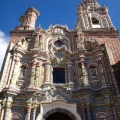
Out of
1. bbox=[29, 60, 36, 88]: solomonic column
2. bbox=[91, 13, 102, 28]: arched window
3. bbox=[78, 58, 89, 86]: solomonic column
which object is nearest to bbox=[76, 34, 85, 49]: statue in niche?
bbox=[78, 58, 89, 86]: solomonic column

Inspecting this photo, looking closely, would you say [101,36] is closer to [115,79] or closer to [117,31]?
[117,31]

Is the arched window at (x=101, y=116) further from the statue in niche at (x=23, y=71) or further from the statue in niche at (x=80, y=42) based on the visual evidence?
the statue in niche at (x=23, y=71)

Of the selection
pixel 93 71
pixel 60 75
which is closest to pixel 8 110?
pixel 60 75

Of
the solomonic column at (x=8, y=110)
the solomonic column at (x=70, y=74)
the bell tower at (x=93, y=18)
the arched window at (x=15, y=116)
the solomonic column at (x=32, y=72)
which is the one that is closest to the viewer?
the solomonic column at (x=8, y=110)

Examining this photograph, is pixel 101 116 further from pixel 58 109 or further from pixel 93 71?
pixel 93 71

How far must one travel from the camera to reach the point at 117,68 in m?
13.7

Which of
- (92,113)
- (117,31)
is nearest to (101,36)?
(117,31)

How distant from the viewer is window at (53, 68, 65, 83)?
14.0m

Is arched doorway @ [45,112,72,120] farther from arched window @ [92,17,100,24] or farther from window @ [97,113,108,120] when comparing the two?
arched window @ [92,17,100,24]

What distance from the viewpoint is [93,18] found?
73.0ft

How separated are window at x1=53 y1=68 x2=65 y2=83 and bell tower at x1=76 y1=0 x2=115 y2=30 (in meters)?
6.58

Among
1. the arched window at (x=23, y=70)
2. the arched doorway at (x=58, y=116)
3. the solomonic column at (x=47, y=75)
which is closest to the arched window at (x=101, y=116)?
the arched doorway at (x=58, y=116)

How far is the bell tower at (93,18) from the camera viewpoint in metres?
20.3

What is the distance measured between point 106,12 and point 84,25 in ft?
13.0
